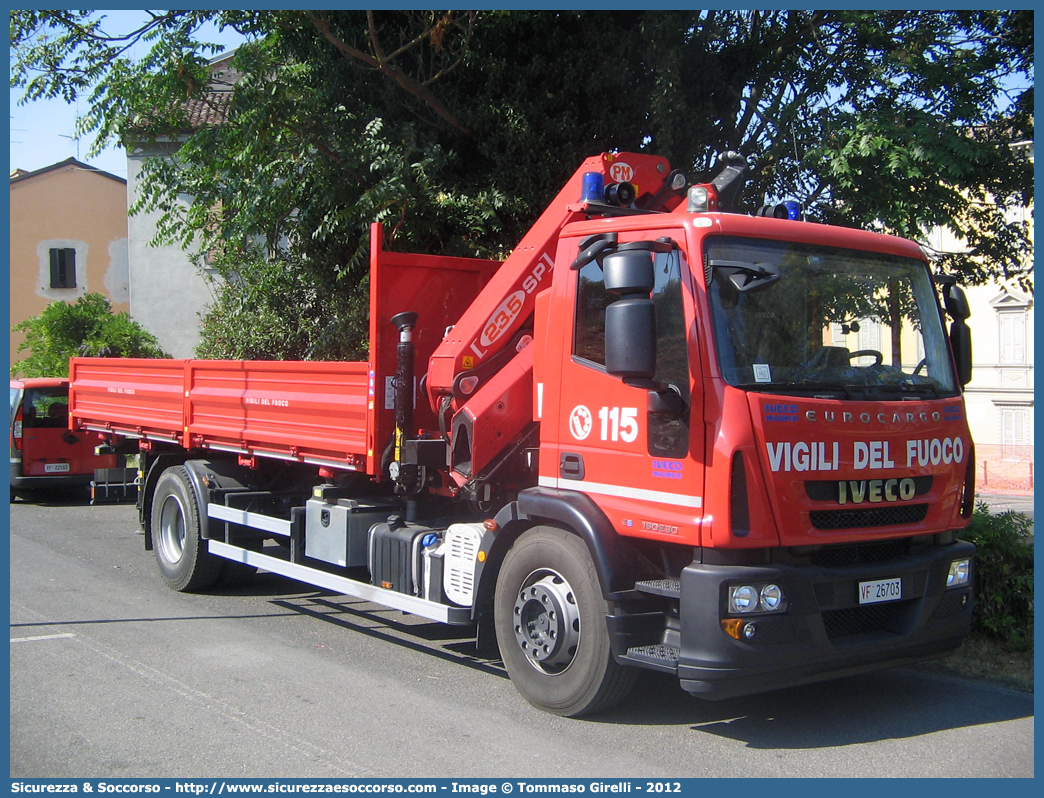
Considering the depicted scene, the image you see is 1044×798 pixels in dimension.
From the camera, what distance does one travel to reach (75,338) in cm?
2177

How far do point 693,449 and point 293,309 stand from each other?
1032 cm

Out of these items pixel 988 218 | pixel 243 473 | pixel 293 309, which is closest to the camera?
pixel 243 473

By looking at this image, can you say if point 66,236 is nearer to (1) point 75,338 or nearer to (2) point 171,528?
(1) point 75,338

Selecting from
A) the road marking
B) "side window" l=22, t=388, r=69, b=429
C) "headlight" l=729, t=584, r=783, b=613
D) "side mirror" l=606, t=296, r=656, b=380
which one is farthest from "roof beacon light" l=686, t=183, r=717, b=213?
"side window" l=22, t=388, r=69, b=429

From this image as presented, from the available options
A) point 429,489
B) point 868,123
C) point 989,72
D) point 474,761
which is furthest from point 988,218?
point 474,761

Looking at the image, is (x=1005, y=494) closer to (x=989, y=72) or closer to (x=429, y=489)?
(x=989, y=72)

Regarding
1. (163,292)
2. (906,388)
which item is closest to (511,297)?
(906,388)

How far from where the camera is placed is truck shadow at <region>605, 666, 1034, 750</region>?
5086mm

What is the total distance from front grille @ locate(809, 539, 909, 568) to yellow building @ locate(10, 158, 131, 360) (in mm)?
33363

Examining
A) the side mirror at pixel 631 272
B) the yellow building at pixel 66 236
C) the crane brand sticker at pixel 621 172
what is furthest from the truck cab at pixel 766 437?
the yellow building at pixel 66 236

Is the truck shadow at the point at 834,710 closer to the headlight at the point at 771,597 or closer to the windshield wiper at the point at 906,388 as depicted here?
the headlight at the point at 771,597

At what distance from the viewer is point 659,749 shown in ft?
15.8

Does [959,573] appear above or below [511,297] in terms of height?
below

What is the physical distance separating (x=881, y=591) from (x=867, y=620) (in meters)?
0.18
